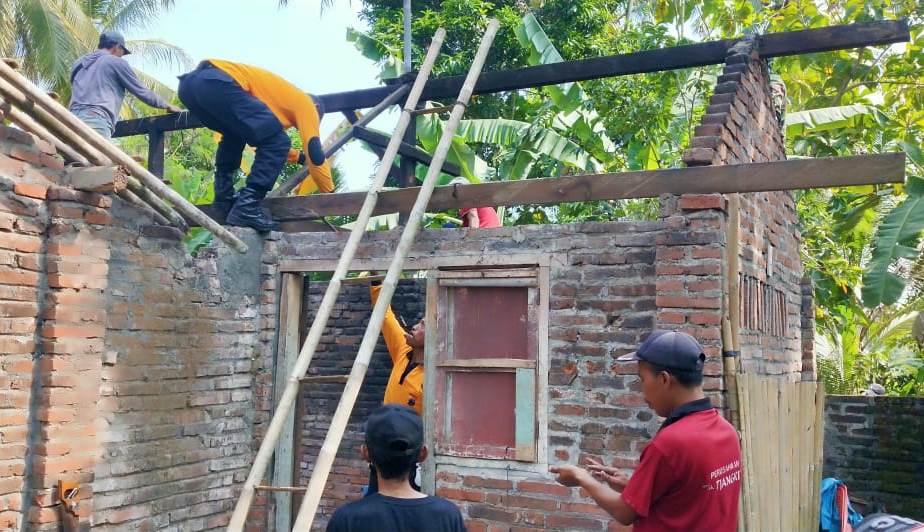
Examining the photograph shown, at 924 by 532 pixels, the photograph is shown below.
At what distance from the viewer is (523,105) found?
1462cm

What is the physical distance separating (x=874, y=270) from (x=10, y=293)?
6796 millimetres

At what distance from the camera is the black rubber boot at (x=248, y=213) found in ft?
18.1

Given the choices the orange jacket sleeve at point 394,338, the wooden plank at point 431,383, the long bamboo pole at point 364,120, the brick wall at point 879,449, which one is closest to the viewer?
the wooden plank at point 431,383

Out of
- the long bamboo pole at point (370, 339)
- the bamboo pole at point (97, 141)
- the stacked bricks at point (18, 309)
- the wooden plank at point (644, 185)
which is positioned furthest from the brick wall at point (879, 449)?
the stacked bricks at point (18, 309)

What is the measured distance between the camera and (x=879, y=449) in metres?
9.04

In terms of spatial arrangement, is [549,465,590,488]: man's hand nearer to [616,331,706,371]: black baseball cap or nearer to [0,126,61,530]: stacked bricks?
[616,331,706,371]: black baseball cap

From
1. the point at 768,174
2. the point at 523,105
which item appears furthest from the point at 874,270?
the point at 523,105

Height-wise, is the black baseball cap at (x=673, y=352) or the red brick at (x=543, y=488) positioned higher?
the black baseball cap at (x=673, y=352)

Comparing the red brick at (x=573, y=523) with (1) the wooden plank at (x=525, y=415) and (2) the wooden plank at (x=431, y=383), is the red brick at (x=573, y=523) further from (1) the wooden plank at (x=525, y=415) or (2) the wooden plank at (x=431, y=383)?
(2) the wooden plank at (x=431, y=383)

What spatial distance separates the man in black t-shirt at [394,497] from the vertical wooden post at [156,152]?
5075 mm

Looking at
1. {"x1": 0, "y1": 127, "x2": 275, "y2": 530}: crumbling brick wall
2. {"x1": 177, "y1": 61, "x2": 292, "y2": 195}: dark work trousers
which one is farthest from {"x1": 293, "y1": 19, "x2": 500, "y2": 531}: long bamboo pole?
{"x1": 177, "y1": 61, "x2": 292, "y2": 195}: dark work trousers

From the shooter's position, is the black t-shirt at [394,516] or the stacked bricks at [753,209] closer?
the black t-shirt at [394,516]

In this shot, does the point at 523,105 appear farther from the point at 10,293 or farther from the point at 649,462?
the point at 649,462

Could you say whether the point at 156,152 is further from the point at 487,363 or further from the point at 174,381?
the point at 487,363
